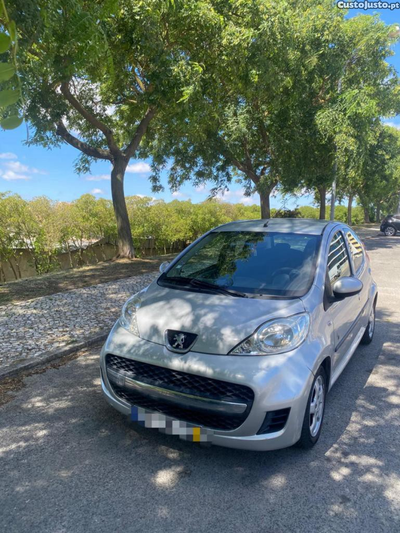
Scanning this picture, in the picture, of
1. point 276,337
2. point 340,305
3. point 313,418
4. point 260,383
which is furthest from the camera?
point 340,305

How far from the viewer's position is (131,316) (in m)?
3.23

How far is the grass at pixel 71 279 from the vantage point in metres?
7.63

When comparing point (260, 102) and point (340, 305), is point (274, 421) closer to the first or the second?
point (340, 305)

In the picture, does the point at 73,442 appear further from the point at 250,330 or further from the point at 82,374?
the point at 250,330

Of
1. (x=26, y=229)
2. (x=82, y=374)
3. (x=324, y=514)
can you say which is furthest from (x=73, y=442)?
(x=26, y=229)

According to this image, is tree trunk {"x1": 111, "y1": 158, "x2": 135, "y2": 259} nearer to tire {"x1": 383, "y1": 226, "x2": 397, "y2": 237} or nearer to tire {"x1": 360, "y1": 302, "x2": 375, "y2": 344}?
tire {"x1": 360, "y1": 302, "x2": 375, "y2": 344}

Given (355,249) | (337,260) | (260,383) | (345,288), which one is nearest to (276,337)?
(260,383)

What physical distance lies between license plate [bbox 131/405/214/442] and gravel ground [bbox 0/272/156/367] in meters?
2.27

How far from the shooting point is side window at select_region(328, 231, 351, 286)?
3.59 metres

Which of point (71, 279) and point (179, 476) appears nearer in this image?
point (179, 476)

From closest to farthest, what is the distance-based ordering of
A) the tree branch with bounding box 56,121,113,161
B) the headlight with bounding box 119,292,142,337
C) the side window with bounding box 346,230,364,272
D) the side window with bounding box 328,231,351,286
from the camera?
the headlight with bounding box 119,292,142,337, the side window with bounding box 328,231,351,286, the side window with bounding box 346,230,364,272, the tree branch with bounding box 56,121,113,161

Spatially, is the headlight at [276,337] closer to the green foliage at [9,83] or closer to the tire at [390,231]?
the green foliage at [9,83]

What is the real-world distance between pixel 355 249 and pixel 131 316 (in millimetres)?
2859

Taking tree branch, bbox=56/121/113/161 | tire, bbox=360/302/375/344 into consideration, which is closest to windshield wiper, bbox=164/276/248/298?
tire, bbox=360/302/375/344
